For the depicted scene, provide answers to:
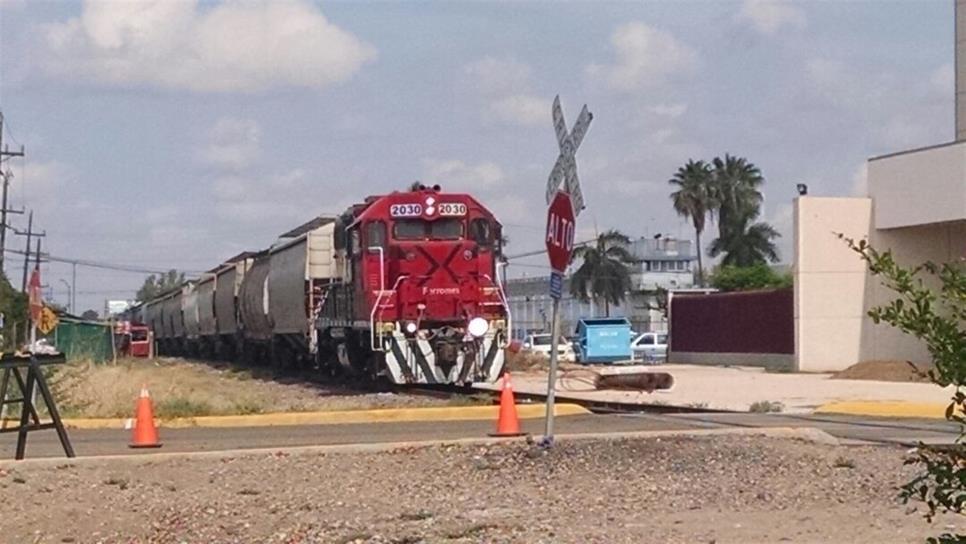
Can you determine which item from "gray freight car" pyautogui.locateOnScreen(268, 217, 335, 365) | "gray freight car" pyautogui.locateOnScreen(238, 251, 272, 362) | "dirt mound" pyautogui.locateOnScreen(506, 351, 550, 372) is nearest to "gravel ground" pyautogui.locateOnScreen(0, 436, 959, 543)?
"gray freight car" pyautogui.locateOnScreen(268, 217, 335, 365)

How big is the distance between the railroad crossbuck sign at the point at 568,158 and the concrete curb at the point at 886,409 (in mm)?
10732

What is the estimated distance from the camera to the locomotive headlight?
25.2 m

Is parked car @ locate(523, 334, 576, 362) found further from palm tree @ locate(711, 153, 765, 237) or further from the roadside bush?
the roadside bush

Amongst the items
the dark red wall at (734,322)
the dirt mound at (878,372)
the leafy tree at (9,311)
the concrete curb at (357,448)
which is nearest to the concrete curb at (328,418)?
the concrete curb at (357,448)

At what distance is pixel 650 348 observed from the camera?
209 ft

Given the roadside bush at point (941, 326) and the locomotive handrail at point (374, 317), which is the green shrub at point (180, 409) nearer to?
the locomotive handrail at point (374, 317)

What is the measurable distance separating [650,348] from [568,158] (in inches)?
2051

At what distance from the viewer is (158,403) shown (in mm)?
22391

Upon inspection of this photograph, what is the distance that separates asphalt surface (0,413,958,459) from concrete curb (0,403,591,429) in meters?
0.50

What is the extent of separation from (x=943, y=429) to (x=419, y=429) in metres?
6.61

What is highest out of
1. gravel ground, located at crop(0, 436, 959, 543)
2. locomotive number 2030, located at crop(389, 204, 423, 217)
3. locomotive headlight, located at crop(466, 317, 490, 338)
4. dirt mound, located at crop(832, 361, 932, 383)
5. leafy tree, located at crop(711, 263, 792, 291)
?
leafy tree, located at crop(711, 263, 792, 291)

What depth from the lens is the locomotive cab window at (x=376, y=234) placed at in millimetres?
25750

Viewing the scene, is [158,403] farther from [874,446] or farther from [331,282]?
[874,446]

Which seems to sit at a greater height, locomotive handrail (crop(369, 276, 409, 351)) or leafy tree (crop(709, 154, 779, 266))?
leafy tree (crop(709, 154, 779, 266))
